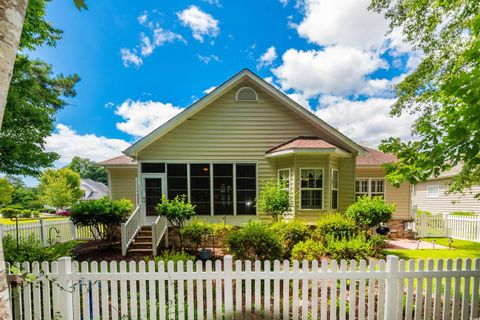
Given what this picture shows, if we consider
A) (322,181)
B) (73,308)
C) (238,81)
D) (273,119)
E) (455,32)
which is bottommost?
(73,308)

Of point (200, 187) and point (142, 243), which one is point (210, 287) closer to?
point (142, 243)

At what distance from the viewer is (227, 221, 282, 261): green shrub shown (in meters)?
5.89

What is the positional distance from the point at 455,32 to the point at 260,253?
9.61 m

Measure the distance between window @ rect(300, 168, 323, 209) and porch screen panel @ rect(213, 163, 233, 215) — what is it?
118 inches

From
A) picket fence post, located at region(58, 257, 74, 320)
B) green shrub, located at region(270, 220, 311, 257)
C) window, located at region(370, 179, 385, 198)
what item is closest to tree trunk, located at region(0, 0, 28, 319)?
picket fence post, located at region(58, 257, 74, 320)

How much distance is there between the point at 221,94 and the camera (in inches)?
360

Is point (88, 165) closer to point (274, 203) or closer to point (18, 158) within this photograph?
point (18, 158)

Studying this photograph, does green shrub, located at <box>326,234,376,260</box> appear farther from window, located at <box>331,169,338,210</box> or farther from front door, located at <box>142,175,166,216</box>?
front door, located at <box>142,175,166,216</box>

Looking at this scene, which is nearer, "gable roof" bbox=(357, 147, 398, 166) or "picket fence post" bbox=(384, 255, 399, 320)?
"picket fence post" bbox=(384, 255, 399, 320)

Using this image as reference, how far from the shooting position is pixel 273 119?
9.41 m

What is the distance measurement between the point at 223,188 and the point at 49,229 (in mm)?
6833

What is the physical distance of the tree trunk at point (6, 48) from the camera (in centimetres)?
142

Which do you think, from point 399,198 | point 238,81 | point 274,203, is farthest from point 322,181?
point 399,198

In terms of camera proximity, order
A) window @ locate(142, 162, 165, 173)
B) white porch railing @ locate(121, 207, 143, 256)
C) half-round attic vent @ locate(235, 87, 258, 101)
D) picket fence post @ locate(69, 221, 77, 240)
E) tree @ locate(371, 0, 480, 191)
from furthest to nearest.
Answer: picket fence post @ locate(69, 221, 77, 240) < half-round attic vent @ locate(235, 87, 258, 101) < window @ locate(142, 162, 165, 173) < white porch railing @ locate(121, 207, 143, 256) < tree @ locate(371, 0, 480, 191)
